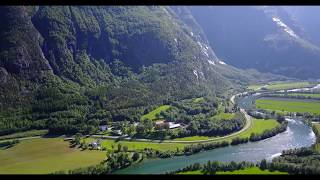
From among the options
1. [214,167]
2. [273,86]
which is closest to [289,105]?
[273,86]

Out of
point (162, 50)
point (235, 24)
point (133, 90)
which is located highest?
point (235, 24)

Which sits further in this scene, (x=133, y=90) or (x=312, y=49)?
(x=312, y=49)

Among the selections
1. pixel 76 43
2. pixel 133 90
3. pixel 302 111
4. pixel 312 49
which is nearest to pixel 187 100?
pixel 133 90

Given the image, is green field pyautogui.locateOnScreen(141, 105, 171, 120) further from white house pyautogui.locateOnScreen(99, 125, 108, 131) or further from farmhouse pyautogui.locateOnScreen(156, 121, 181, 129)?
white house pyautogui.locateOnScreen(99, 125, 108, 131)

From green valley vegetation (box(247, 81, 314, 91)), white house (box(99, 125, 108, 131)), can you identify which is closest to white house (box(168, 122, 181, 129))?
white house (box(99, 125, 108, 131))

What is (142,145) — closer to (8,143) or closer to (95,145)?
(95,145)

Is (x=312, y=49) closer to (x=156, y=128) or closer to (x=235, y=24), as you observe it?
(x=235, y=24)
